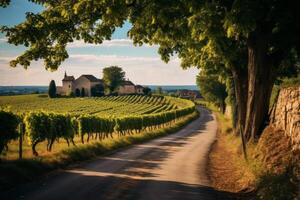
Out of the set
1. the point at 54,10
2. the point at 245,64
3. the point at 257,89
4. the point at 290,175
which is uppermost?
the point at 54,10

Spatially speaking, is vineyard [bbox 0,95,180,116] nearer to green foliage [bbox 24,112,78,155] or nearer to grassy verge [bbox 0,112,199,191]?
green foliage [bbox 24,112,78,155]

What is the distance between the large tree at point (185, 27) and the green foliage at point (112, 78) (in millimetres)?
172414

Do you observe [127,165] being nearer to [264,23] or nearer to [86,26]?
[86,26]

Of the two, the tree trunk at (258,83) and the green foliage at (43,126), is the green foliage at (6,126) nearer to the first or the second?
the green foliage at (43,126)

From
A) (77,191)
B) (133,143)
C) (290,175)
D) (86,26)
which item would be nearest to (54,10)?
(86,26)

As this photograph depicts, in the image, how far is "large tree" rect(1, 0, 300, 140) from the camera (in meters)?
14.3

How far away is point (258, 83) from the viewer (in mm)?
19234

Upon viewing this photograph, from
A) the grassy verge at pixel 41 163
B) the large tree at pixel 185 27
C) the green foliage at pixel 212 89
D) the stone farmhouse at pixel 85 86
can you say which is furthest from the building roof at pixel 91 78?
the large tree at pixel 185 27

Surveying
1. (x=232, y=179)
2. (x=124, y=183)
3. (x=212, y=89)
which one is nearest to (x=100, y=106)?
(x=212, y=89)

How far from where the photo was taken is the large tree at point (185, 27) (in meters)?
14.3

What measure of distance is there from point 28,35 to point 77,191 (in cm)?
608

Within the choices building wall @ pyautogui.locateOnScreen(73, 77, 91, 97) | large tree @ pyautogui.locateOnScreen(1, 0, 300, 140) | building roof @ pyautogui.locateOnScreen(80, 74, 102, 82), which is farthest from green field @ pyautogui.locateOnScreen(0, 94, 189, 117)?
large tree @ pyautogui.locateOnScreen(1, 0, 300, 140)

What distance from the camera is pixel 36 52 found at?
17391mm

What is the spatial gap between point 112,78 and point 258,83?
17617 cm
